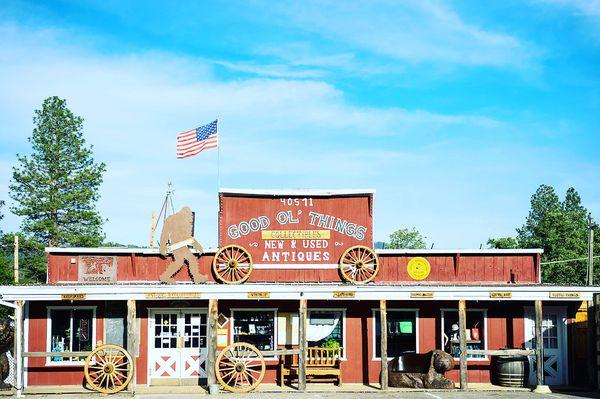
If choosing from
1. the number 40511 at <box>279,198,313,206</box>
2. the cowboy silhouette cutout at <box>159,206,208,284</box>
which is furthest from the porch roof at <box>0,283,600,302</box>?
the number 40511 at <box>279,198,313,206</box>

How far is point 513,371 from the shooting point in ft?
80.6

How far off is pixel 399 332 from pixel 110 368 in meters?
9.00

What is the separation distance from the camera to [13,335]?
2558 centimetres

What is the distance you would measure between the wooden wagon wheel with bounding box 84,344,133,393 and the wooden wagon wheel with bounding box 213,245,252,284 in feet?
12.4

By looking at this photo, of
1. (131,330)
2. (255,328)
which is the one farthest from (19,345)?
(255,328)

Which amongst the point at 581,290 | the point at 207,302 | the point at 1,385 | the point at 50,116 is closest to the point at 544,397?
the point at 581,290

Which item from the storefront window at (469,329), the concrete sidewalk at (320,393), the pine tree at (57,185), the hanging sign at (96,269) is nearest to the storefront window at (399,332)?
the storefront window at (469,329)

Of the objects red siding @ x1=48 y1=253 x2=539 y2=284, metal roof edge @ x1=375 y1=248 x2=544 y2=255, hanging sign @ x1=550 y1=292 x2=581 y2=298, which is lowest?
hanging sign @ x1=550 y1=292 x2=581 y2=298

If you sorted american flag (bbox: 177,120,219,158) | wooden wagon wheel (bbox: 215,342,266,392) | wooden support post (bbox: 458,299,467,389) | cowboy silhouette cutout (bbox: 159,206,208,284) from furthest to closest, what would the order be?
1. american flag (bbox: 177,120,219,158)
2. cowboy silhouette cutout (bbox: 159,206,208,284)
3. wooden support post (bbox: 458,299,467,389)
4. wooden wagon wheel (bbox: 215,342,266,392)

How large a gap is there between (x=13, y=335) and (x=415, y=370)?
1266 cm

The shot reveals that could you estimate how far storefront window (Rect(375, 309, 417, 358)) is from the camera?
25562mm

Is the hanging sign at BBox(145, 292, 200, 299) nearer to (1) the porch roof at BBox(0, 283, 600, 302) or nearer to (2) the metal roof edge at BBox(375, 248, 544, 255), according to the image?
(1) the porch roof at BBox(0, 283, 600, 302)

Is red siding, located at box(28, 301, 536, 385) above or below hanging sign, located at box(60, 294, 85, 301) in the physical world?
below

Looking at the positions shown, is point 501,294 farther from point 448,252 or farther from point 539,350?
point 448,252
